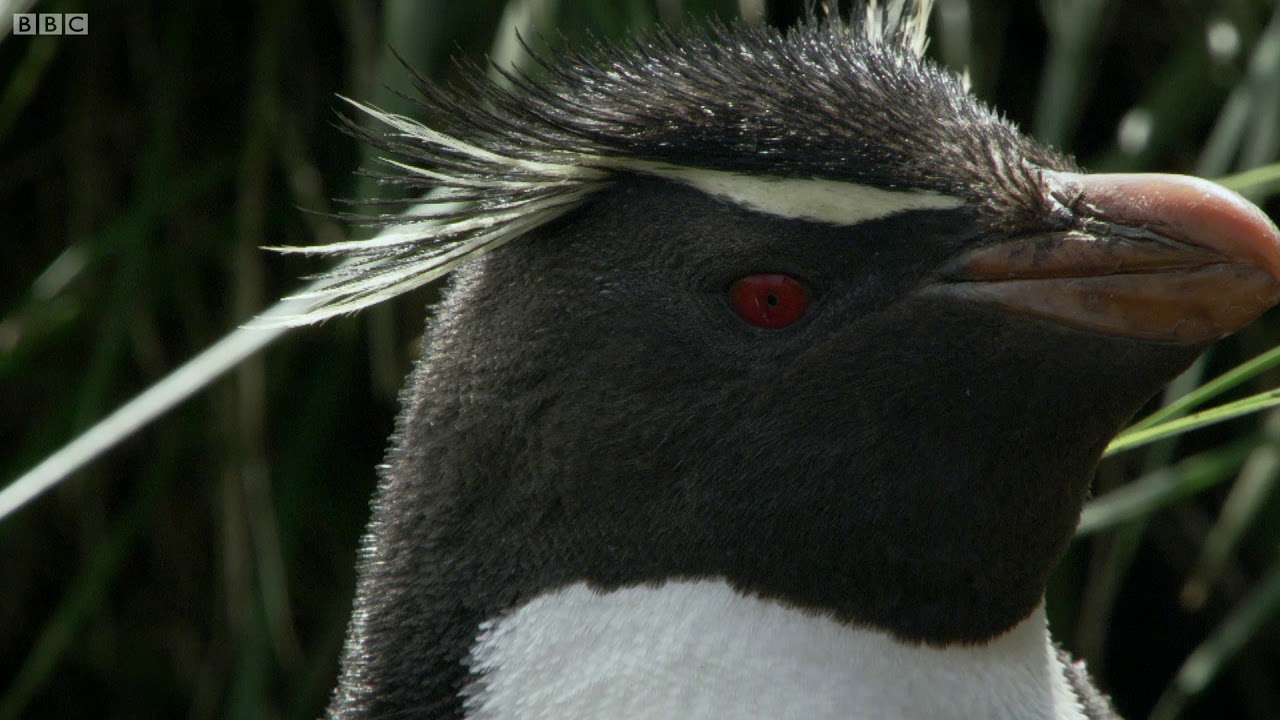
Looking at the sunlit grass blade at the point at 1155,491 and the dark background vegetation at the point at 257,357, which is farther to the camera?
the dark background vegetation at the point at 257,357

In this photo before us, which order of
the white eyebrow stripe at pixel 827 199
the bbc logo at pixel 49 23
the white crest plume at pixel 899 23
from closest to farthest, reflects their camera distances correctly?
the white eyebrow stripe at pixel 827 199 < the white crest plume at pixel 899 23 < the bbc logo at pixel 49 23

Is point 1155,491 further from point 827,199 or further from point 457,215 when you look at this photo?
point 457,215

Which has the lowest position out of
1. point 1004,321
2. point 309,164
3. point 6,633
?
point 6,633

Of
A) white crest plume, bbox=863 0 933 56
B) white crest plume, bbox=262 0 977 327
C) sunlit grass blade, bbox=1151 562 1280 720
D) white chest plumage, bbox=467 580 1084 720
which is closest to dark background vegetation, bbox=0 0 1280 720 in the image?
sunlit grass blade, bbox=1151 562 1280 720

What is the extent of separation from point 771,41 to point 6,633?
209 centimetres

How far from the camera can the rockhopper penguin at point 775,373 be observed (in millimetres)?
1218

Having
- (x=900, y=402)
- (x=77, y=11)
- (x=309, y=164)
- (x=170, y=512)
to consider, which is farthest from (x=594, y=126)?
(x=170, y=512)

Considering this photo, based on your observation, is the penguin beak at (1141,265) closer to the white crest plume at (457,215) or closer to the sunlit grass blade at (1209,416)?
the sunlit grass blade at (1209,416)

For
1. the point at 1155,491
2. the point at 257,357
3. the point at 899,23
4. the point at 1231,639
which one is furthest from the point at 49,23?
the point at 1231,639

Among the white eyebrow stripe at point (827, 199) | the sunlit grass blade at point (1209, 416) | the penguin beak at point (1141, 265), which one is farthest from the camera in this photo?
the sunlit grass blade at point (1209, 416)

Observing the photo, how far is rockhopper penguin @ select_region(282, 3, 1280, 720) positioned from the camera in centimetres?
122

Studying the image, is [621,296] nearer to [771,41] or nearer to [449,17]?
[771,41]

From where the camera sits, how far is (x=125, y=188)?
265cm

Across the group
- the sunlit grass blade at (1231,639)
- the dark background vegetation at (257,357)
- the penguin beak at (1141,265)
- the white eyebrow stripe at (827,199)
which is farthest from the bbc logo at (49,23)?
the sunlit grass blade at (1231,639)
